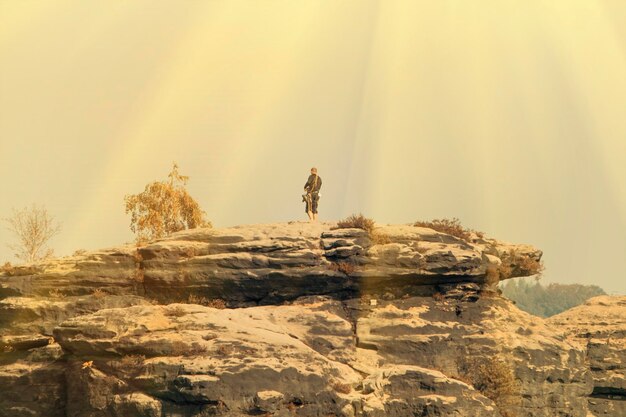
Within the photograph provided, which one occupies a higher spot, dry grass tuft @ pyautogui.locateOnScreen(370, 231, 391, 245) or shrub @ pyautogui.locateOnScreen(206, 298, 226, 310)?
dry grass tuft @ pyautogui.locateOnScreen(370, 231, 391, 245)

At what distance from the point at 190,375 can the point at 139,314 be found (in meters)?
3.09

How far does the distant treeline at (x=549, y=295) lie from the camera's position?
513 feet

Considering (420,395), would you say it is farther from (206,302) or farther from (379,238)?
(206,302)

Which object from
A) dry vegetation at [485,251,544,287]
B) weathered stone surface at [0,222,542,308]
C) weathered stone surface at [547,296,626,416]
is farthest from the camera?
weathered stone surface at [547,296,626,416]

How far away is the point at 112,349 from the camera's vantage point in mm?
29781

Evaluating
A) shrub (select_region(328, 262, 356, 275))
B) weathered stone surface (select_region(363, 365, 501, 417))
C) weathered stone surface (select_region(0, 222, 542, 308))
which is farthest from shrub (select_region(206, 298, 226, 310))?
weathered stone surface (select_region(363, 365, 501, 417))

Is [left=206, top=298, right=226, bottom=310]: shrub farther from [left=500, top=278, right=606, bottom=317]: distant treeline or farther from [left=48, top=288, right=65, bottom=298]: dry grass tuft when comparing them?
[left=500, top=278, right=606, bottom=317]: distant treeline

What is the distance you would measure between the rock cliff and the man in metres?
1.96

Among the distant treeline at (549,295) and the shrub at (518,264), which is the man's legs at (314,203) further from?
the distant treeline at (549,295)

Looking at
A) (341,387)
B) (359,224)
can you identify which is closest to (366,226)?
(359,224)

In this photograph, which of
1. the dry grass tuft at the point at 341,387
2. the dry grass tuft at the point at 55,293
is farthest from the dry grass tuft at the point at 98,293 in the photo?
the dry grass tuft at the point at 341,387

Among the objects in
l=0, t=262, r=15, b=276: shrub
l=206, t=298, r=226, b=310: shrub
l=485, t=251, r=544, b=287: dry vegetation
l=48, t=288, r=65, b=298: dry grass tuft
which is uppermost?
l=485, t=251, r=544, b=287: dry vegetation

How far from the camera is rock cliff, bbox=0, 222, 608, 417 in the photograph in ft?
99.0

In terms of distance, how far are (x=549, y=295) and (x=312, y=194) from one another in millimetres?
130437
